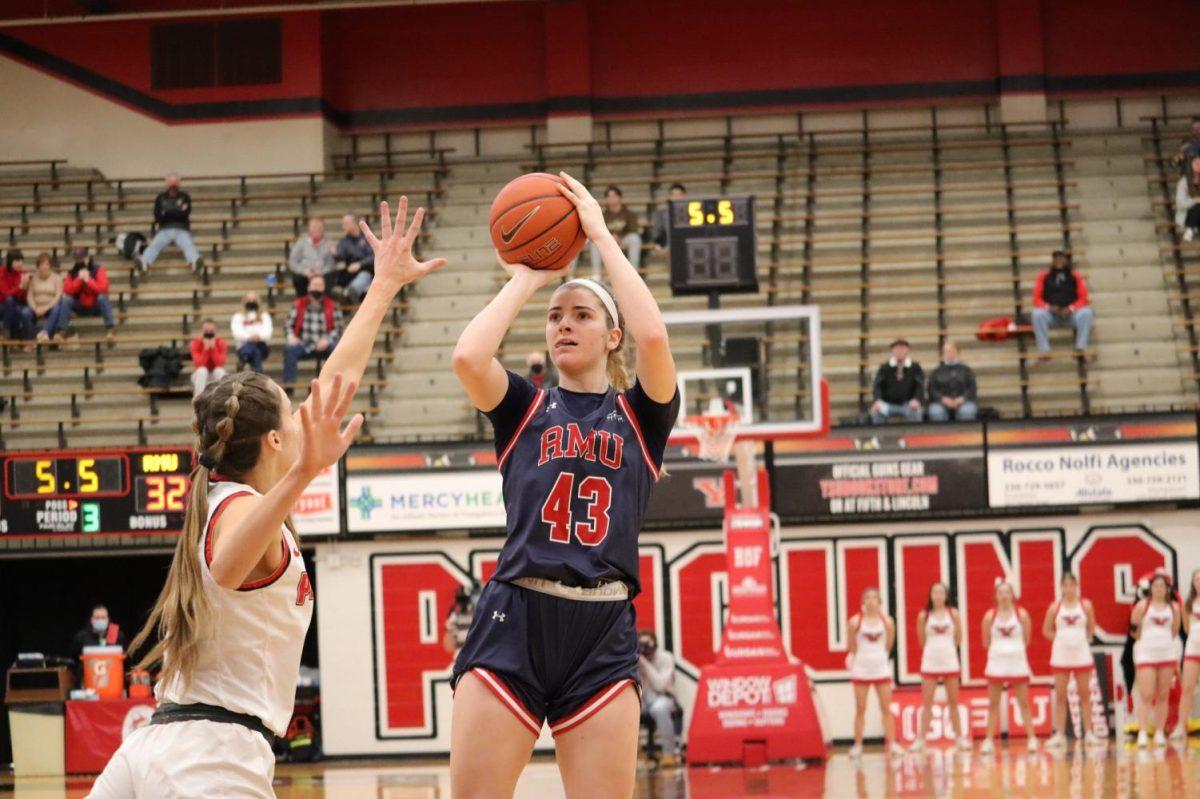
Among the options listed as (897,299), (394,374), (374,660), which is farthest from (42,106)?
(897,299)

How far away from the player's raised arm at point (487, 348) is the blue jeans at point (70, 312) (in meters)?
14.9

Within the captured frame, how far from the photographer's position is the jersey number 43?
13.6 feet

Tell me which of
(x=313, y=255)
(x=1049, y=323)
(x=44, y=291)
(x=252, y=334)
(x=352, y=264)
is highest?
(x=313, y=255)

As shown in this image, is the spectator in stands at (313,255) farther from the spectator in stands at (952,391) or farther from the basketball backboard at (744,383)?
the spectator in stands at (952,391)

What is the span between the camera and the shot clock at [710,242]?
12531 millimetres

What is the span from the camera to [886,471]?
602 inches

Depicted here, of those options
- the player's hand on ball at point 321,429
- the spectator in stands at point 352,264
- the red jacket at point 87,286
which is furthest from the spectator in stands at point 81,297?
the player's hand on ball at point 321,429

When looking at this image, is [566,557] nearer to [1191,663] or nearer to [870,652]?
[870,652]

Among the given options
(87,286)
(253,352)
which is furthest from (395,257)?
(87,286)

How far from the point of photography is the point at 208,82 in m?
21.8

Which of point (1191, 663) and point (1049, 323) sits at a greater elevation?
point (1049, 323)

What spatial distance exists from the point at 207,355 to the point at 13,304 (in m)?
3.06

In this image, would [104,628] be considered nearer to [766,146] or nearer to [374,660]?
[374,660]

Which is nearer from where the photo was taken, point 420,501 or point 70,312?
point 420,501
